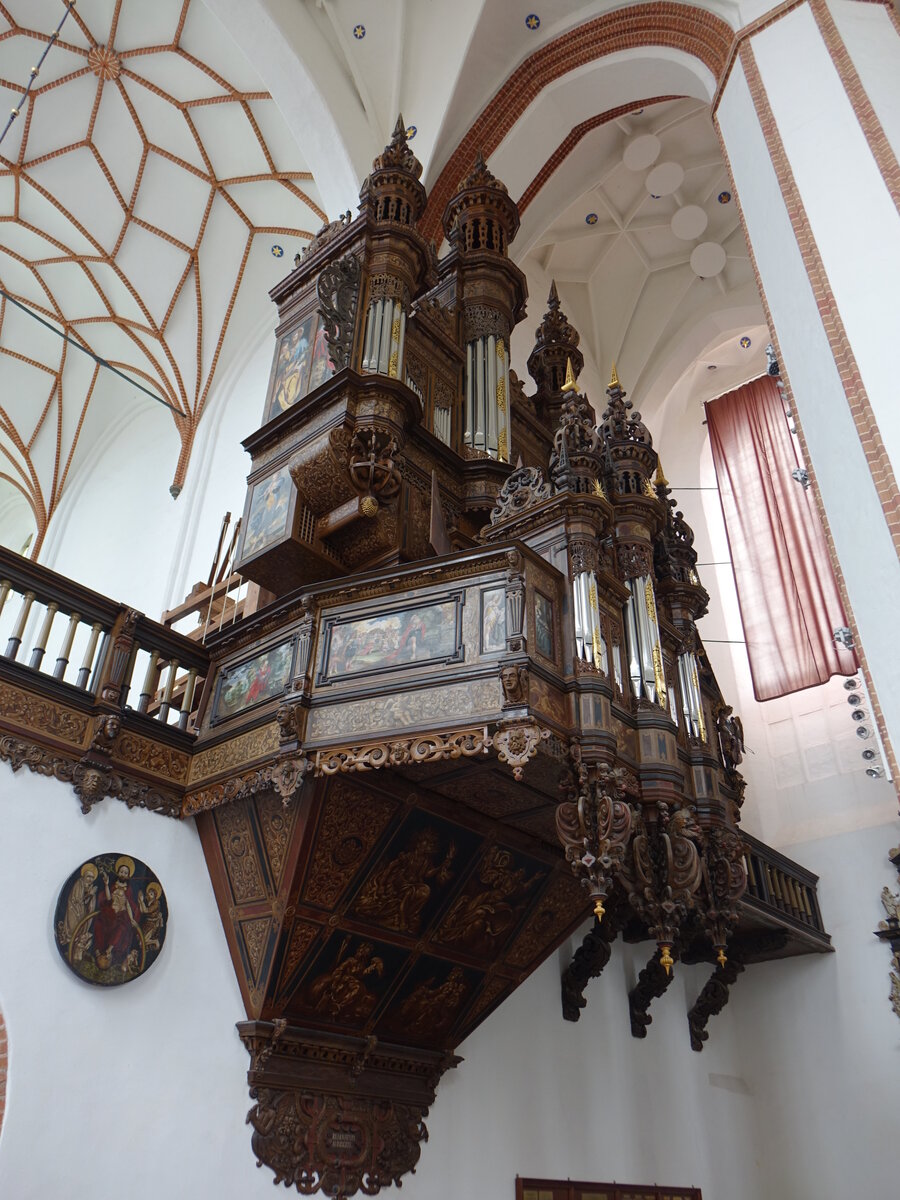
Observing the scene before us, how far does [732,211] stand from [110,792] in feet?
44.5

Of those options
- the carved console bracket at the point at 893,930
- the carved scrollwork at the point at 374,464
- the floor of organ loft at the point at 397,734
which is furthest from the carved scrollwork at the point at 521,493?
the carved console bracket at the point at 893,930

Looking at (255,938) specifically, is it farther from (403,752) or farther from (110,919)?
(403,752)

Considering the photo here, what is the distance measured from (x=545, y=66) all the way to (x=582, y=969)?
36.0ft

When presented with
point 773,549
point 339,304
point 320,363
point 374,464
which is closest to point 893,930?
point 773,549

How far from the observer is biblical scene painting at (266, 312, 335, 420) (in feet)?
26.7

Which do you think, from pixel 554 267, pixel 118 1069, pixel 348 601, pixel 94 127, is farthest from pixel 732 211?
pixel 118 1069

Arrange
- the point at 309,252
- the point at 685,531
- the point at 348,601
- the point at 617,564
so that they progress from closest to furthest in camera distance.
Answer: the point at 348,601
the point at 617,564
the point at 685,531
the point at 309,252

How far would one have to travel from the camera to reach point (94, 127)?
13.9m

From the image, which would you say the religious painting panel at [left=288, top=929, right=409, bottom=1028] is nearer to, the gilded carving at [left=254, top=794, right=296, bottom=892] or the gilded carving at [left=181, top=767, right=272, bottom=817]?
the gilded carving at [left=254, top=794, right=296, bottom=892]

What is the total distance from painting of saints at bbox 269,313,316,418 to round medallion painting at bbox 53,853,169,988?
13.5ft

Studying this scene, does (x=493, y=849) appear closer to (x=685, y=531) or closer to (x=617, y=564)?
(x=617, y=564)

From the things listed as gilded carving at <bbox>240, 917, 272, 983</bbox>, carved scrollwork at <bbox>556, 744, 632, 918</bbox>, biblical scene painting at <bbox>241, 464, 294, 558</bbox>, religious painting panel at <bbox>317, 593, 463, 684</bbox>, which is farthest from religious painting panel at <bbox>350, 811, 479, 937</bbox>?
biblical scene painting at <bbox>241, 464, 294, 558</bbox>

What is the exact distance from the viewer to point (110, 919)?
583 centimetres

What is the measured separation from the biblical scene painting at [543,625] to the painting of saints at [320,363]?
10.2 ft
